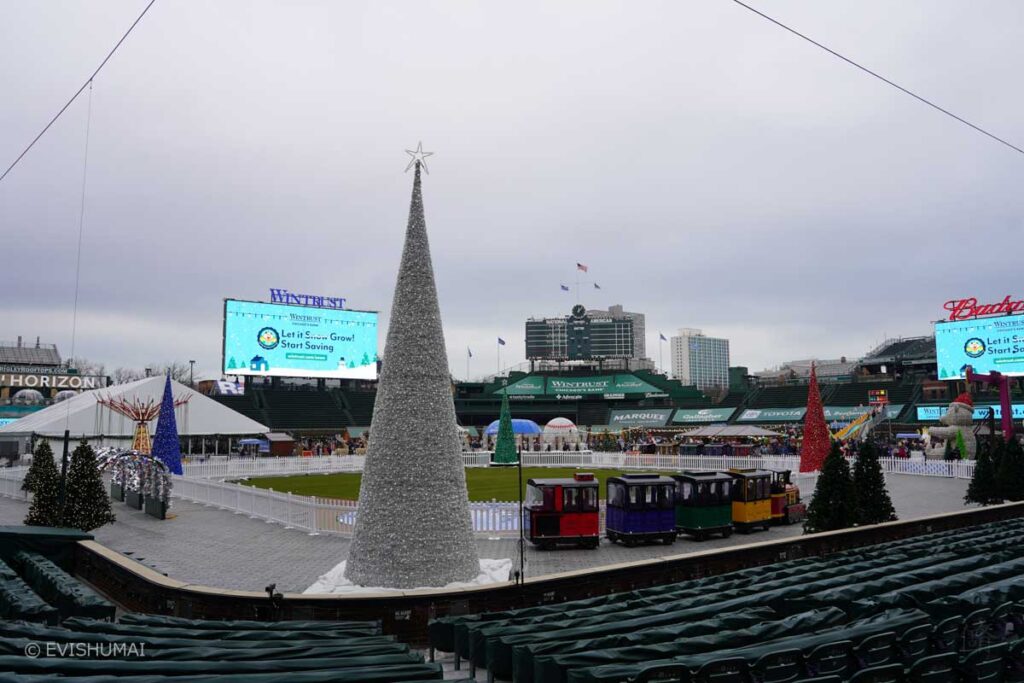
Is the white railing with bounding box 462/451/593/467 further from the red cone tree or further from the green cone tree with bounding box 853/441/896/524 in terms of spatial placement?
the green cone tree with bounding box 853/441/896/524

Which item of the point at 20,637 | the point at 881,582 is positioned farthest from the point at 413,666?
the point at 881,582

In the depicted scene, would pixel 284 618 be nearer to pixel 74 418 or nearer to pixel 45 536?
pixel 45 536

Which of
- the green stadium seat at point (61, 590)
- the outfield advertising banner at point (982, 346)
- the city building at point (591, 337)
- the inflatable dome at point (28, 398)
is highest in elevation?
the city building at point (591, 337)

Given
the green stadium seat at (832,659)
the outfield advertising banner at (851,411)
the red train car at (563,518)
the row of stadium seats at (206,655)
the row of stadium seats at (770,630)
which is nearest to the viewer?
the row of stadium seats at (206,655)

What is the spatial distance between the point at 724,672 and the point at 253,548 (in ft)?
46.4

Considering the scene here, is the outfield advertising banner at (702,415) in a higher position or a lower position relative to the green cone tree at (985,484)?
higher

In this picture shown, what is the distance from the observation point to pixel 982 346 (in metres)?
55.6

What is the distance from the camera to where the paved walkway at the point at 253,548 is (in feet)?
45.1

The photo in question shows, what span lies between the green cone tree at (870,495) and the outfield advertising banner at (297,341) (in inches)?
1793

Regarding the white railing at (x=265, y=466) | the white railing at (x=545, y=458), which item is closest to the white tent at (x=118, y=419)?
the white railing at (x=265, y=466)

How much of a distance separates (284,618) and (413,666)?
4447mm

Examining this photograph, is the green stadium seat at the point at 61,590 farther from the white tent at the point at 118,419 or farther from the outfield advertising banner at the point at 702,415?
the outfield advertising banner at the point at 702,415

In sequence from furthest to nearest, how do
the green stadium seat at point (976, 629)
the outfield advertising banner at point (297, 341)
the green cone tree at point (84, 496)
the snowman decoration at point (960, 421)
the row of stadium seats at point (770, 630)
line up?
the outfield advertising banner at point (297, 341) → the snowman decoration at point (960, 421) → the green cone tree at point (84, 496) → the green stadium seat at point (976, 629) → the row of stadium seats at point (770, 630)

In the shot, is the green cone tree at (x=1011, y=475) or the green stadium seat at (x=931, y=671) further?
the green cone tree at (x=1011, y=475)
